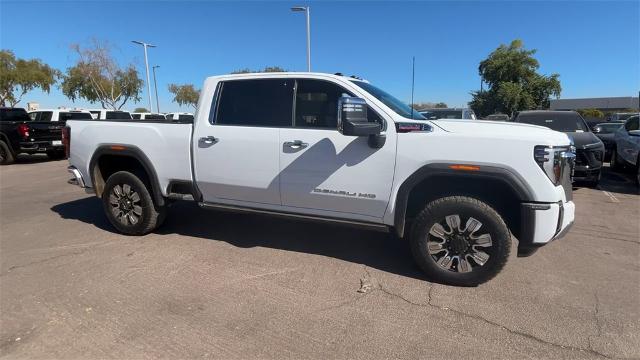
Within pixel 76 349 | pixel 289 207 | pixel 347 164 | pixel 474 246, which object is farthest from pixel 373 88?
pixel 76 349

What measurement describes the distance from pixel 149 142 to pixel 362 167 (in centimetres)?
266

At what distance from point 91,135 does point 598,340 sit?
5790mm

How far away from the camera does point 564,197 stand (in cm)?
369

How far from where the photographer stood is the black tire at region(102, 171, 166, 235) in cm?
521

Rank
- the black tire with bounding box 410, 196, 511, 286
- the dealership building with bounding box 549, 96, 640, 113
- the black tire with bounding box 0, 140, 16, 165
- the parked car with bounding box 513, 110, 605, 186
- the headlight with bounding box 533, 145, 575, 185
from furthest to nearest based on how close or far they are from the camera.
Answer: the dealership building with bounding box 549, 96, 640, 113
the black tire with bounding box 0, 140, 16, 165
the parked car with bounding box 513, 110, 605, 186
the black tire with bounding box 410, 196, 511, 286
the headlight with bounding box 533, 145, 575, 185

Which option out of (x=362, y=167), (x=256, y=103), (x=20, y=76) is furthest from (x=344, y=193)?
(x=20, y=76)

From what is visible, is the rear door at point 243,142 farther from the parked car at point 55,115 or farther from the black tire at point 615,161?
the parked car at point 55,115

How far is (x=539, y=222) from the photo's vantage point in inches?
139

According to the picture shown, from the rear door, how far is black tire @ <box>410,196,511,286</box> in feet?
5.06

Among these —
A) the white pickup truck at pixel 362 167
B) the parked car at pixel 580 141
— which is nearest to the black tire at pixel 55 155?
the white pickup truck at pixel 362 167

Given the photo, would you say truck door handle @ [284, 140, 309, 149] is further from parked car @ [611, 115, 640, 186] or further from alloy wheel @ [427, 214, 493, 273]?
parked car @ [611, 115, 640, 186]

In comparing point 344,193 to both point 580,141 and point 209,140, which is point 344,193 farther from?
point 580,141

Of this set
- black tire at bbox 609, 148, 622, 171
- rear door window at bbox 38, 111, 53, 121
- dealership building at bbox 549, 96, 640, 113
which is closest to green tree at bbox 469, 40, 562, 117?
black tire at bbox 609, 148, 622, 171

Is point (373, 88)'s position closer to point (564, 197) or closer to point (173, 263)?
point (564, 197)
